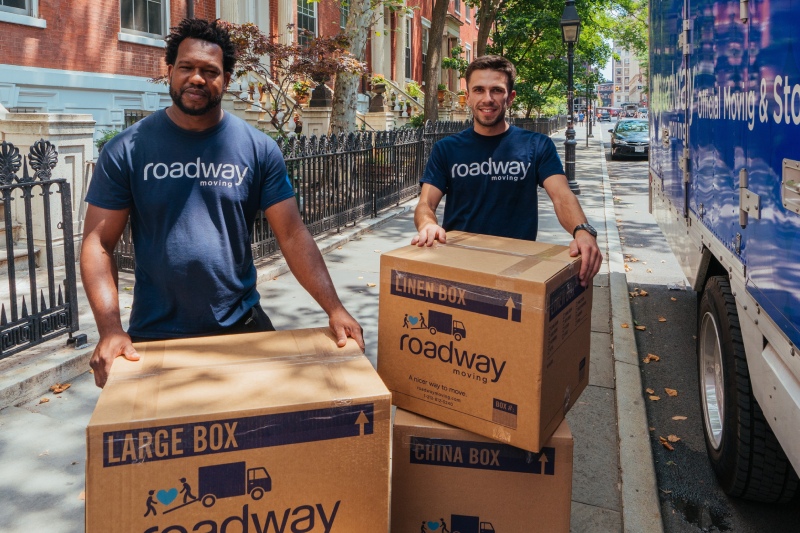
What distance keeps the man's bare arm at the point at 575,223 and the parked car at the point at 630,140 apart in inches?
981

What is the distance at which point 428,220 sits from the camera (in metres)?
3.06

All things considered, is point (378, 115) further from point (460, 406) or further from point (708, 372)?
point (460, 406)

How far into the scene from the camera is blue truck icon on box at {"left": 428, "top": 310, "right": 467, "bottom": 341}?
2.45 meters

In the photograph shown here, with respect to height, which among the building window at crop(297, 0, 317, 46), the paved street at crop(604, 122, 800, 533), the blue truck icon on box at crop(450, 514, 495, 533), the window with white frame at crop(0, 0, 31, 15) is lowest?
the paved street at crop(604, 122, 800, 533)

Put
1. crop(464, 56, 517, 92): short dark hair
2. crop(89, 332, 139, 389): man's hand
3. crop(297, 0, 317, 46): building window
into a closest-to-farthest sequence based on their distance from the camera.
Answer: crop(89, 332, 139, 389): man's hand < crop(464, 56, 517, 92): short dark hair < crop(297, 0, 317, 46): building window

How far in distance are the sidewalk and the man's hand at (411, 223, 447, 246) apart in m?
1.62

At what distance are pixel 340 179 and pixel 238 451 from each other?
30.1ft

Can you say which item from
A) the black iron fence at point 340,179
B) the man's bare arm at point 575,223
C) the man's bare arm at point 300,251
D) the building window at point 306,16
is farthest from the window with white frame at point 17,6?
the man's bare arm at point 575,223

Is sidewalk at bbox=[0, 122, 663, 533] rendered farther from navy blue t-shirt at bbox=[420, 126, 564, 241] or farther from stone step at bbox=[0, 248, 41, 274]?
navy blue t-shirt at bbox=[420, 126, 564, 241]

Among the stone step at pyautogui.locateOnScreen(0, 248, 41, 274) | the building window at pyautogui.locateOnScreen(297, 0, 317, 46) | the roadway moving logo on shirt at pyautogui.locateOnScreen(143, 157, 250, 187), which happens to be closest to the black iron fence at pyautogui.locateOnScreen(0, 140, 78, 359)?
the stone step at pyautogui.locateOnScreen(0, 248, 41, 274)

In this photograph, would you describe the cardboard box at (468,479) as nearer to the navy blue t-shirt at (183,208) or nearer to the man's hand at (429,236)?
the man's hand at (429,236)

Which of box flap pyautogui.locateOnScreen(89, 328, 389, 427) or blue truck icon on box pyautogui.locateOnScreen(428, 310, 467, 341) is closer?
box flap pyautogui.locateOnScreen(89, 328, 389, 427)

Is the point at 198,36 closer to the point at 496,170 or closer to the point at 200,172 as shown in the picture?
the point at 200,172

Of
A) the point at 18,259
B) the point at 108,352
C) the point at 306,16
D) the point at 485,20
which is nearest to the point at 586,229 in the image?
the point at 108,352
